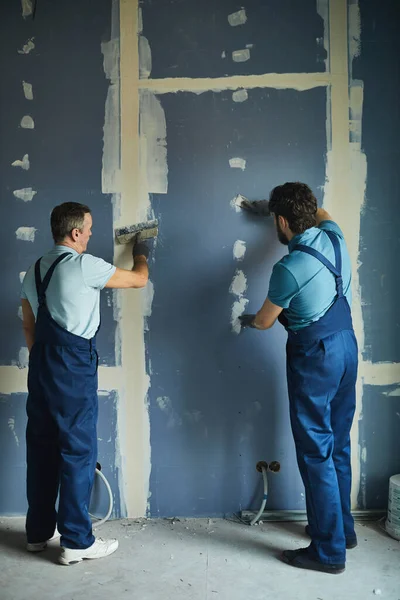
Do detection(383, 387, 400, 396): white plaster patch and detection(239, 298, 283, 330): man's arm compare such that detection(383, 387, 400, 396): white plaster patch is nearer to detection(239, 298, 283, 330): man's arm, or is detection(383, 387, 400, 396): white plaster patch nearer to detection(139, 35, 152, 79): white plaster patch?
detection(239, 298, 283, 330): man's arm

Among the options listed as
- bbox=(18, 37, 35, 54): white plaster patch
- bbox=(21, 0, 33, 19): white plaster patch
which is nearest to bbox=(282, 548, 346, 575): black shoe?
bbox=(18, 37, 35, 54): white plaster patch

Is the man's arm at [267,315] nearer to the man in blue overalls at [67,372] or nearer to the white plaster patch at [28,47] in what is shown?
the man in blue overalls at [67,372]

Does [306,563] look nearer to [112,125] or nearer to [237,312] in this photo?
[237,312]

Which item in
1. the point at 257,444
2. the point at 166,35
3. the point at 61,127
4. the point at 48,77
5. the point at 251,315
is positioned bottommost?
the point at 257,444

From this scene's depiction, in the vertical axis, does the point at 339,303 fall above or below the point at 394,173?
below

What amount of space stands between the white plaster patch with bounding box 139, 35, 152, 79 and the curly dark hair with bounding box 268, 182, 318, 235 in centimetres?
90

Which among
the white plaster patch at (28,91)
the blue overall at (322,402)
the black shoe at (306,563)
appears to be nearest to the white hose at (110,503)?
the black shoe at (306,563)

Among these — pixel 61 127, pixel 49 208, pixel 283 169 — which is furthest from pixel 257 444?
pixel 61 127

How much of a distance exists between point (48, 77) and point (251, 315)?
4.75ft

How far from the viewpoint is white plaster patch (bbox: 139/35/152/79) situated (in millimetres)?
2633

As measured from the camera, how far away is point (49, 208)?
8.81 ft

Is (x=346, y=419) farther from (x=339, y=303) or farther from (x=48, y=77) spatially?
(x=48, y=77)

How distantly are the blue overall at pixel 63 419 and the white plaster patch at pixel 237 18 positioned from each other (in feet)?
4.34

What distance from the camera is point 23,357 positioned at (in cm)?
274
